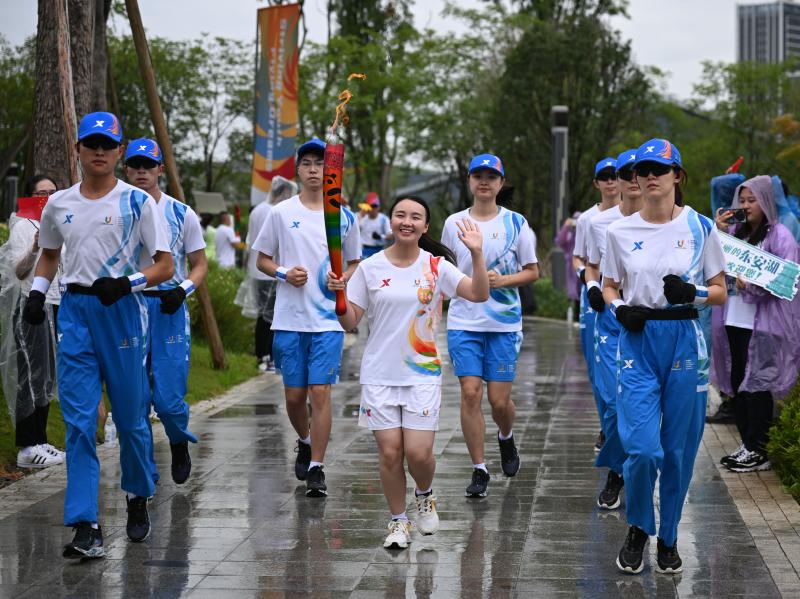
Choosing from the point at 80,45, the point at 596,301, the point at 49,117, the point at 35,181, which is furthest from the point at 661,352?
the point at 80,45

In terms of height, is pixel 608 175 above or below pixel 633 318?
above

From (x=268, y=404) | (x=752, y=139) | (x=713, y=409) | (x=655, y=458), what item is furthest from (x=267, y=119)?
(x=752, y=139)

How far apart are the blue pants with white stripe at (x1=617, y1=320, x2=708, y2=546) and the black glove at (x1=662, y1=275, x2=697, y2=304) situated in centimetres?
18

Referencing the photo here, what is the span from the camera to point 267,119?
56.2 feet

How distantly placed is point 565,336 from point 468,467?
1270 cm

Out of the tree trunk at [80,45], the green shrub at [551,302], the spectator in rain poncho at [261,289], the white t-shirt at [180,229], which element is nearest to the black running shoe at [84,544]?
the white t-shirt at [180,229]

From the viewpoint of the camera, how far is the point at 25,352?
29.7 ft

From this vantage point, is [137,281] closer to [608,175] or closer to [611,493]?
[611,493]

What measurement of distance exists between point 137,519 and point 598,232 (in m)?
3.77

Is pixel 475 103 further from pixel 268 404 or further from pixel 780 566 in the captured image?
pixel 780 566

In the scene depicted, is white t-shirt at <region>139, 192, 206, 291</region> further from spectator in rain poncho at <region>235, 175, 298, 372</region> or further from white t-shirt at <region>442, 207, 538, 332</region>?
spectator in rain poncho at <region>235, 175, 298, 372</region>

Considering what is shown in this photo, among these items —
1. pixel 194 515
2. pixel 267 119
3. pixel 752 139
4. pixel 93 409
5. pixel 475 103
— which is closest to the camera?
pixel 93 409

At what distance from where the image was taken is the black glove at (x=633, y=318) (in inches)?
241

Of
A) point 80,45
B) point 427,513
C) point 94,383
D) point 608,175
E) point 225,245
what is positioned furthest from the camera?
point 225,245
